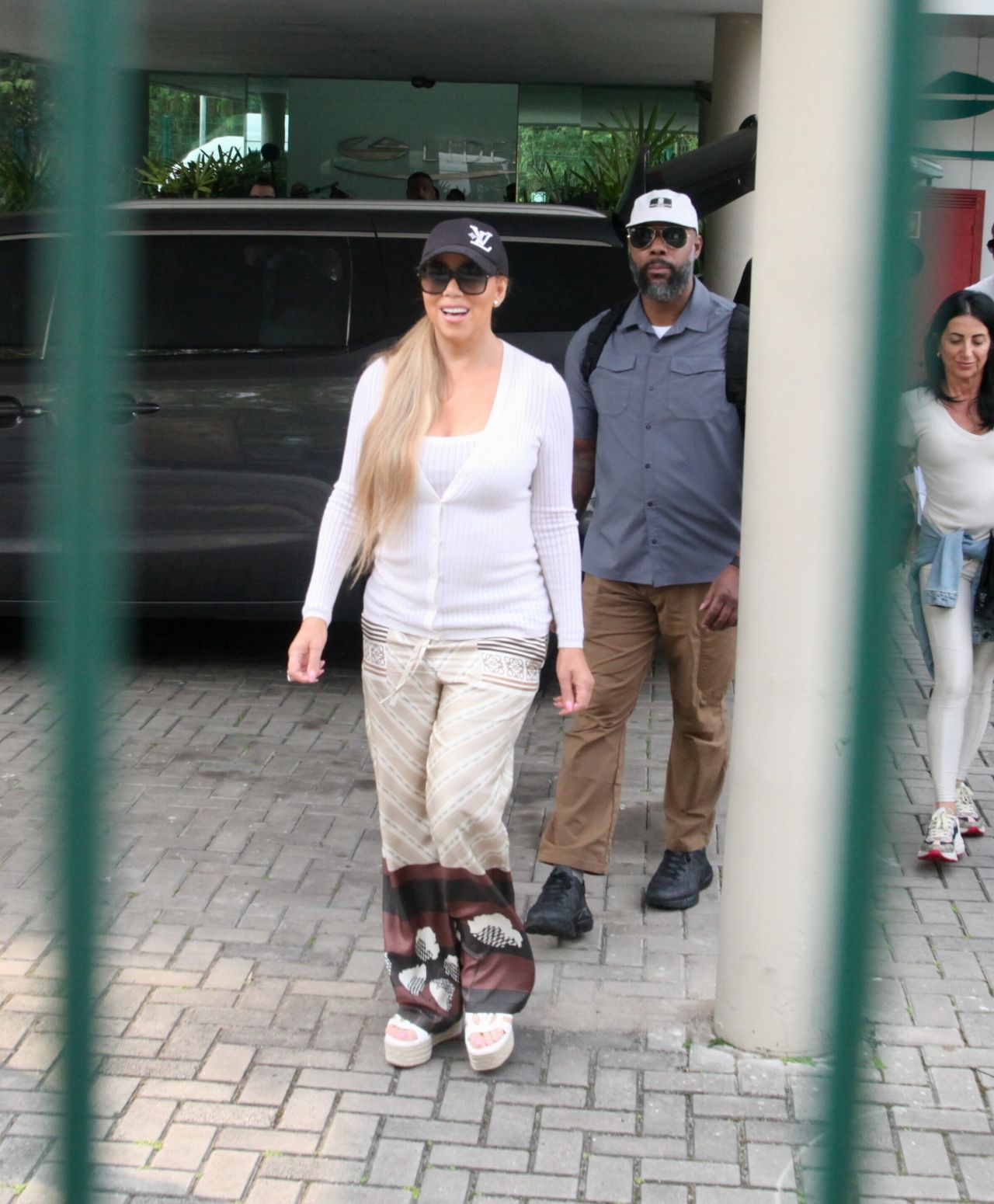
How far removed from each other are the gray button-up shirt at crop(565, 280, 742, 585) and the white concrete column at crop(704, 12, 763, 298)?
7379mm

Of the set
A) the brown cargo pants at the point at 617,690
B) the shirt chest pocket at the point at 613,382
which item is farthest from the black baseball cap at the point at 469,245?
the brown cargo pants at the point at 617,690

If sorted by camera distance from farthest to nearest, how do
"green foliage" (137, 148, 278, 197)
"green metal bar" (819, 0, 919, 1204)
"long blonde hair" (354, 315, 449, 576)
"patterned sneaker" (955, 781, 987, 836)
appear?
"green foliage" (137, 148, 278, 197), "patterned sneaker" (955, 781, 987, 836), "long blonde hair" (354, 315, 449, 576), "green metal bar" (819, 0, 919, 1204)

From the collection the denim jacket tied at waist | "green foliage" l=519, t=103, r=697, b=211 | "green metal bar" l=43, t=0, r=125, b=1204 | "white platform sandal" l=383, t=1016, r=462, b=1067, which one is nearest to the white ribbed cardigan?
"white platform sandal" l=383, t=1016, r=462, b=1067

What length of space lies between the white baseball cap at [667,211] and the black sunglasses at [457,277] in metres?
0.94

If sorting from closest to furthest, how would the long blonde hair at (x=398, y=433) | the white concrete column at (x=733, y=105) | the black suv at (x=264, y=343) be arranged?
the long blonde hair at (x=398, y=433) < the black suv at (x=264, y=343) < the white concrete column at (x=733, y=105)

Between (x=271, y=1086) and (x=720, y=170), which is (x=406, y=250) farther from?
(x=271, y=1086)

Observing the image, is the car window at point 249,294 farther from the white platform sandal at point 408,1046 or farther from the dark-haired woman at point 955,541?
the white platform sandal at point 408,1046

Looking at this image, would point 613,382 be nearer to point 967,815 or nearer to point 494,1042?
point 494,1042

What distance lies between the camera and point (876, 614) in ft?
3.51

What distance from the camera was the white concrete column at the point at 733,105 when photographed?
11734 mm

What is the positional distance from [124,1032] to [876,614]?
3237 millimetres

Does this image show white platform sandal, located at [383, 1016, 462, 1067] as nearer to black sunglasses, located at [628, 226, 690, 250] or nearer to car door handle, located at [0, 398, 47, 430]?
black sunglasses, located at [628, 226, 690, 250]

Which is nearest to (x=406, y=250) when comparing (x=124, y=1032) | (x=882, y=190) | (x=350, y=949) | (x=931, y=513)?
(x=931, y=513)

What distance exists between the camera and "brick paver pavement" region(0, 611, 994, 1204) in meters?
3.31
